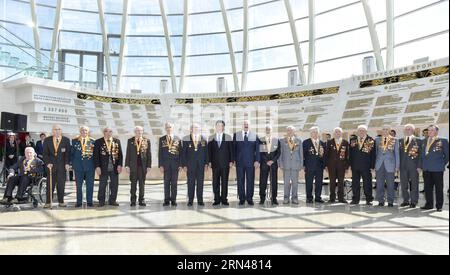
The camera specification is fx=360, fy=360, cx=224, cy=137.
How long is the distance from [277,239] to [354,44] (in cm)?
923

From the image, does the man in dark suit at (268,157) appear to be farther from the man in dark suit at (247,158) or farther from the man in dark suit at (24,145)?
the man in dark suit at (24,145)

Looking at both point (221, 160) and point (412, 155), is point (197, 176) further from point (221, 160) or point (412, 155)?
point (412, 155)

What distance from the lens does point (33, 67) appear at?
10.6 meters

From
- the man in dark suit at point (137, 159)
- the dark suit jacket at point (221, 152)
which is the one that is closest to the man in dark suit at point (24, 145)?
the man in dark suit at point (137, 159)

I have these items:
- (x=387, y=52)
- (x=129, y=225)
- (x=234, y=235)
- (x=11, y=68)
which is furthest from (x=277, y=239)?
(x=11, y=68)

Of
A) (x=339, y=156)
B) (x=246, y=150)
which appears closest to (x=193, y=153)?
(x=246, y=150)

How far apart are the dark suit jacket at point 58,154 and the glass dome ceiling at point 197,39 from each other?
6.49m

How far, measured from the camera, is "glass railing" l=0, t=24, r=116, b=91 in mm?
9789

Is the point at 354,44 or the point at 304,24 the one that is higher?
the point at 304,24

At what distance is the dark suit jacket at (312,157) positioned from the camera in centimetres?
614

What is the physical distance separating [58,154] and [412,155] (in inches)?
215

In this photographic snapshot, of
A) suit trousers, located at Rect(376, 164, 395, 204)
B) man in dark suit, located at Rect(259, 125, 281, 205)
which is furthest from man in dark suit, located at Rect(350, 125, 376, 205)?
man in dark suit, located at Rect(259, 125, 281, 205)
